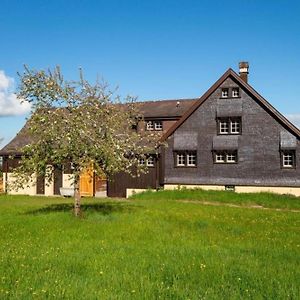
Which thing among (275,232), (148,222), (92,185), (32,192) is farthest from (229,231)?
(32,192)

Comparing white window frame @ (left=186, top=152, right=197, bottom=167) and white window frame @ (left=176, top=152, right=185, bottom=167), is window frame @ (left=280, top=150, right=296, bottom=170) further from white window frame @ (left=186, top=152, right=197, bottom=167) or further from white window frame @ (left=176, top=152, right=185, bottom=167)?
white window frame @ (left=176, top=152, right=185, bottom=167)

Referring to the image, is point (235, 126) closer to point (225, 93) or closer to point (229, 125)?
point (229, 125)

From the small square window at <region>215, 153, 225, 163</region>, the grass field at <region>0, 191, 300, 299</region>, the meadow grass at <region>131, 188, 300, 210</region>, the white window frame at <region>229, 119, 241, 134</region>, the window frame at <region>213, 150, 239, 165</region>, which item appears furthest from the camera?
the small square window at <region>215, 153, 225, 163</region>

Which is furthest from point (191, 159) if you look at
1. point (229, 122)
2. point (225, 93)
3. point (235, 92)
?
point (235, 92)

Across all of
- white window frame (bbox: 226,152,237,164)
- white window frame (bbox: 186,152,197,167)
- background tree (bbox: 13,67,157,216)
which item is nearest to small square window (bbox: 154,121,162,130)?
white window frame (bbox: 186,152,197,167)

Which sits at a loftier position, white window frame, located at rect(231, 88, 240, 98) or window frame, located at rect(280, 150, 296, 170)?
white window frame, located at rect(231, 88, 240, 98)

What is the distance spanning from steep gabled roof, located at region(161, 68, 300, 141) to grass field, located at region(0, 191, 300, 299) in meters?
13.8

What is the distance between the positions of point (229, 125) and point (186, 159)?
4427 millimetres

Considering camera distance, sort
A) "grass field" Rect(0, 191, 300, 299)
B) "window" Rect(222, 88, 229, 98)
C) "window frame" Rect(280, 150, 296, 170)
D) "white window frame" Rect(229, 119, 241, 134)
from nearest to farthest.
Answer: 1. "grass field" Rect(0, 191, 300, 299)
2. "window frame" Rect(280, 150, 296, 170)
3. "white window frame" Rect(229, 119, 241, 134)
4. "window" Rect(222, 88, 229, 98)

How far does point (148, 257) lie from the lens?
36.4ft

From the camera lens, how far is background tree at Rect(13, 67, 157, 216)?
18000 millimetres

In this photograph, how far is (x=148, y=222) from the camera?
684 inches

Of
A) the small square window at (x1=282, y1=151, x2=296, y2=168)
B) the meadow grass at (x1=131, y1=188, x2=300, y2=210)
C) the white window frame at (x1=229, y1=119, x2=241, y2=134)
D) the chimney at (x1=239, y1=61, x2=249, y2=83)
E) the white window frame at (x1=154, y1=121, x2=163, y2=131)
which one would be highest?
the chimney at (x1=239, y1=61, x2=249, y2=83)

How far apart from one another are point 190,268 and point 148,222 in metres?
7.66
